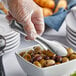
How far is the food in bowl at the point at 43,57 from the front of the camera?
28.9 inches

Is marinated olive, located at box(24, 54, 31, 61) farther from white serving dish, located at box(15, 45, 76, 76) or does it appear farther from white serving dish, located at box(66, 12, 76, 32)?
white serving dish, located at box(66, 12, 76, 32)

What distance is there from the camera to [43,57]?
0.77 metres

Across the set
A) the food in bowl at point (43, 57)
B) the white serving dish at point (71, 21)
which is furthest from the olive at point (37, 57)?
the white serving dish at point (71, 21)

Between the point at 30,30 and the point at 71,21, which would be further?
the point at 71,21

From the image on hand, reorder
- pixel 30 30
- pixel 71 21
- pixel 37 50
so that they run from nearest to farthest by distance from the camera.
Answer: pixel 30 30
pixel 37 50
pixel 71 21

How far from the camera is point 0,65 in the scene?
2.45ft

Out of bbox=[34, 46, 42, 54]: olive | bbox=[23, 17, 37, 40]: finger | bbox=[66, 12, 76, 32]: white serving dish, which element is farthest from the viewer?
bbox=[66, 12, 76, 32]: white serving dish

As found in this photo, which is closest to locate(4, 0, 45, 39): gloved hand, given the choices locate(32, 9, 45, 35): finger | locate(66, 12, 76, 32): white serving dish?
locate(32, 9, 45, 35): finger

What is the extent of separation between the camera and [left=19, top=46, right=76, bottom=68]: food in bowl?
2.41ft

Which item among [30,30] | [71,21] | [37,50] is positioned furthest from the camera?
[71,21]

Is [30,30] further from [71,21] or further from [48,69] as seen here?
[71,21]

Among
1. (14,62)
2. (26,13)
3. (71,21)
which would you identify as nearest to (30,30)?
(26,13)

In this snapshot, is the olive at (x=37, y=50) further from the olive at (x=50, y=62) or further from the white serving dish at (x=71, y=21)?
the white serving dish at (x=71, y=21)

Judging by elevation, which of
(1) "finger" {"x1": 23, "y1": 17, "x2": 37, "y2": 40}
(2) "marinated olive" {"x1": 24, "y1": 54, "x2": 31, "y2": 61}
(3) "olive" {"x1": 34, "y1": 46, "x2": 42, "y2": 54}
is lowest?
(2) "marinated olive" {"x1": 24, "y1": 54, "x2": 31, "y2": 61}
